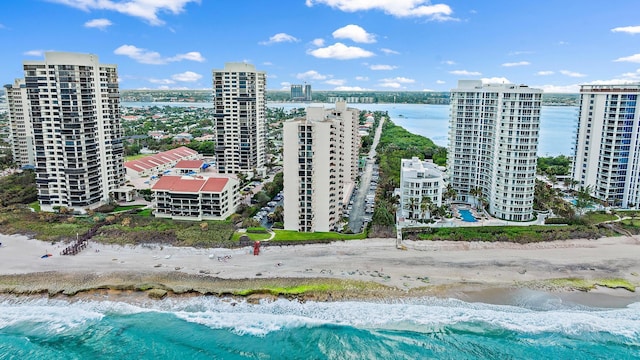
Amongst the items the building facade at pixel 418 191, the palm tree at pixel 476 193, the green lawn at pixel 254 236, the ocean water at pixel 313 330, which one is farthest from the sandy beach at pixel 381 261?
the palm tree at pixel 476 193

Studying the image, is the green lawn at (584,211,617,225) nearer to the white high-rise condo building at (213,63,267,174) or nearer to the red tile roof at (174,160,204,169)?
the white high-rise condo building at (213,63,267,174)

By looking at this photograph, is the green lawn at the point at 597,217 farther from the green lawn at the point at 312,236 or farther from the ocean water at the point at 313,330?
the green lawn at the point at 312,236

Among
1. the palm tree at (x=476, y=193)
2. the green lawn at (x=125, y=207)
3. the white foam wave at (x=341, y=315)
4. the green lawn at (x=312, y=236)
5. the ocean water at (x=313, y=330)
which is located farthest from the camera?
the green lawn at (x=125, y=207)

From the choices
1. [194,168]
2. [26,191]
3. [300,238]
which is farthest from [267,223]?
[26,191]

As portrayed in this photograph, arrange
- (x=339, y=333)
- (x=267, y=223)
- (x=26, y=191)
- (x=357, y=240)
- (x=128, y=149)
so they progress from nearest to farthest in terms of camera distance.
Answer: (x=339, y=333)
(x=357, y=240)
(x=267, y=223)
(x=26, y=191)
(x=128, y=149)

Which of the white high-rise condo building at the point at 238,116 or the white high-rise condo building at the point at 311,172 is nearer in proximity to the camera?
the white high-rise condo building at the point at 311,172

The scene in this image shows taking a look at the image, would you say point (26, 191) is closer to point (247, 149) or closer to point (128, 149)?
point (247, 149)
